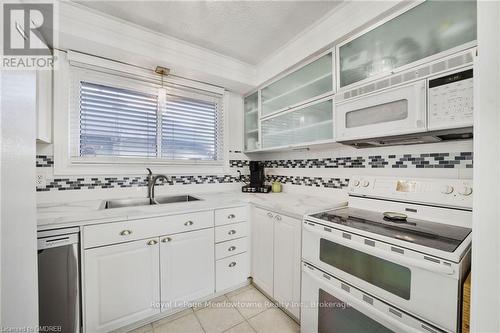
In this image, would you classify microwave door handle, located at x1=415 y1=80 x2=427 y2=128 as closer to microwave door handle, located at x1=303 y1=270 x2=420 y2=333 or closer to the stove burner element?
the stove burner element

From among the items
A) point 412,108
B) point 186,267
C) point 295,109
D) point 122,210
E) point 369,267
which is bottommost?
point 186,267

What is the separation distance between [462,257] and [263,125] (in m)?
1.92

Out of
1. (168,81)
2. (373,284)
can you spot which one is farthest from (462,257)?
(168,81)

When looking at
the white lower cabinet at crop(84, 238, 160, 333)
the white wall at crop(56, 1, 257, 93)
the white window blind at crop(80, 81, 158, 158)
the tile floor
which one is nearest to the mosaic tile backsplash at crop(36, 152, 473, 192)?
the white window blind at crop(80, 81, 158, 158)

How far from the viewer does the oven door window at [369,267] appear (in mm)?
932

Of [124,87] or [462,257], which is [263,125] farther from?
[462,257]

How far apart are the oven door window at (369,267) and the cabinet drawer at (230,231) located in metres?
0.84

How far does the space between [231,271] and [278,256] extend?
0.53m

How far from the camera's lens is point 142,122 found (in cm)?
208

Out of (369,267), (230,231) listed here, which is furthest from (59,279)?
(369,267)

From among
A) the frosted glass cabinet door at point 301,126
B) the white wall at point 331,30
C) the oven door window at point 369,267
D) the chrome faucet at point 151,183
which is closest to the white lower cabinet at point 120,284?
the chrome faucet at point 151,183

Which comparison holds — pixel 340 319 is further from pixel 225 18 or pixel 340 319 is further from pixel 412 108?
pixel 225 18

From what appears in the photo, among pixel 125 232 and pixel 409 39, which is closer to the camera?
pixel 409 39

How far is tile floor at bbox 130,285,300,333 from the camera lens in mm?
1478
